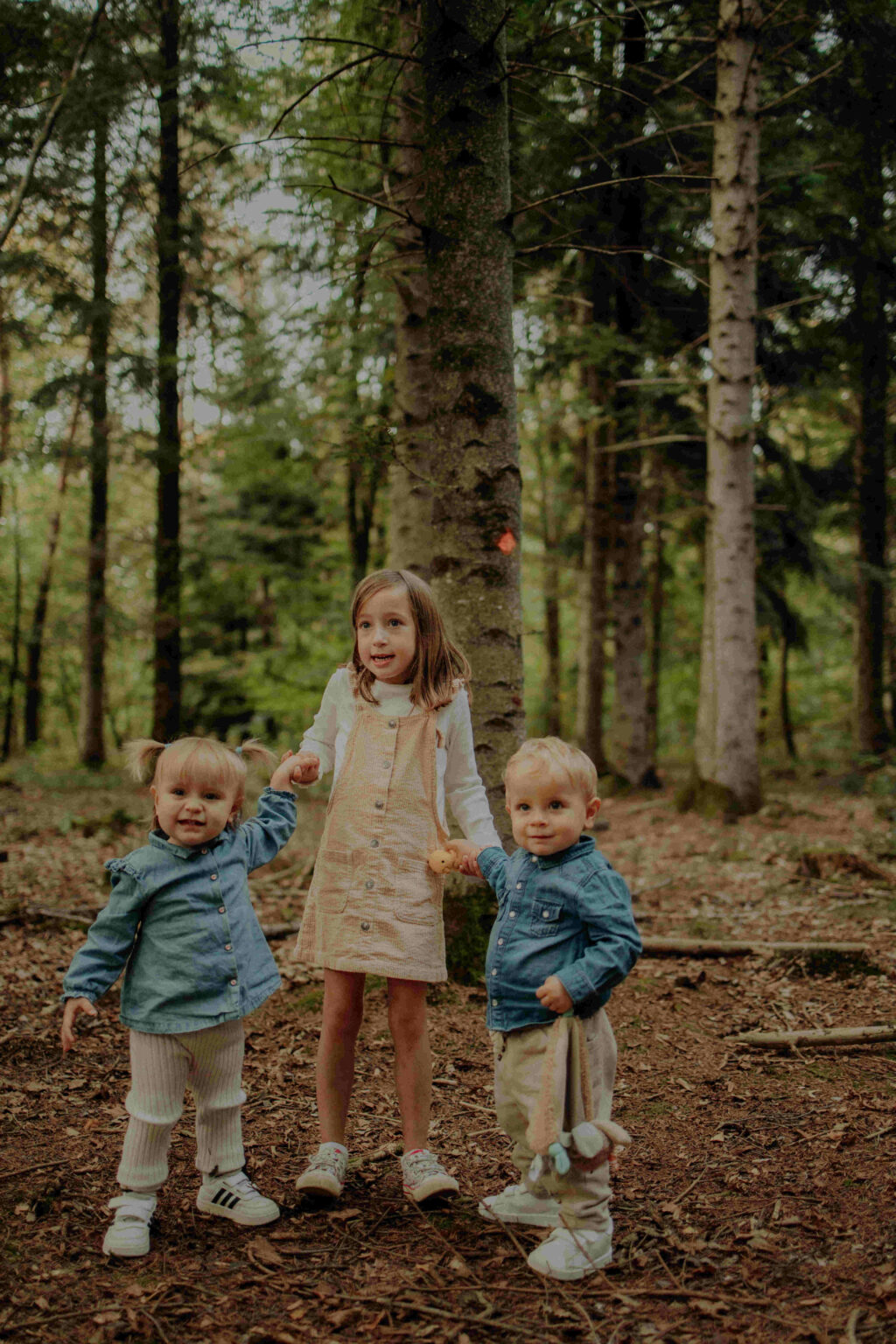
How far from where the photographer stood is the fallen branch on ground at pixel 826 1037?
166 inches

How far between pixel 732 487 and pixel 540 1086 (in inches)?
322

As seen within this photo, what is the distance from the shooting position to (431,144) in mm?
4691

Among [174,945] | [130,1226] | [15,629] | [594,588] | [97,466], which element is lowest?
[130,1226]

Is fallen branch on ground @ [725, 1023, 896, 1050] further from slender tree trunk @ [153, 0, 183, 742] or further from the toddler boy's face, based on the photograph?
slender tree trunk @ [153, 0, 183, 742]

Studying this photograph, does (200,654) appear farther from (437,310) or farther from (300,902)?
(437,310)

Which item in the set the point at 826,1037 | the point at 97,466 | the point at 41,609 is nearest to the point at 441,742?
the point at 826,1037

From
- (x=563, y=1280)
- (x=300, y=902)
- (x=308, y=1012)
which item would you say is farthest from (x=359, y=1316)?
(x=300, y=902)

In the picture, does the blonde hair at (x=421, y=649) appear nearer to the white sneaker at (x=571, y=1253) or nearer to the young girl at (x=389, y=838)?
the young girl at (x=389, y=838)

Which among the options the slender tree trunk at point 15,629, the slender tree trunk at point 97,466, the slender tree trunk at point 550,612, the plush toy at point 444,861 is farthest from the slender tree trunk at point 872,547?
the slender tree trunk at point 15,629

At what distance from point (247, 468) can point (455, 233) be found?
12546 millimetres

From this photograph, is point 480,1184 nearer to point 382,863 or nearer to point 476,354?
point 382,863

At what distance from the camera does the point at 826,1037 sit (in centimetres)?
423

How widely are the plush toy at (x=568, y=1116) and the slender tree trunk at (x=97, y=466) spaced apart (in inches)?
407

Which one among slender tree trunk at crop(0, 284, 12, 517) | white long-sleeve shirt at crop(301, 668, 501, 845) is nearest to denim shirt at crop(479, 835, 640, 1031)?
white long-sleeve shirt at crop(301, 668, 501, 845)
